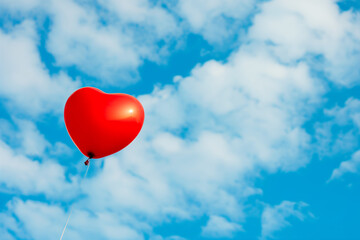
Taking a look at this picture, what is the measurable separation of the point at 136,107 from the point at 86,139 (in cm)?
170

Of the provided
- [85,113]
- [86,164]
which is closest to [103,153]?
[86,164]

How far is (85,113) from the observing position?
10383mm

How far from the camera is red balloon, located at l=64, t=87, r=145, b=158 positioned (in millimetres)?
10281

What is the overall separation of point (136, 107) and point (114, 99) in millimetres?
666

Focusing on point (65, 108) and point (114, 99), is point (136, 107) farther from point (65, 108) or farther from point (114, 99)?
point (65, 108)

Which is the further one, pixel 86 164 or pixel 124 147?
pixel 124 147

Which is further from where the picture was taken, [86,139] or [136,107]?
[136,107]

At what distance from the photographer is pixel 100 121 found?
10.3m

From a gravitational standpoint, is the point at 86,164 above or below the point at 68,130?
below

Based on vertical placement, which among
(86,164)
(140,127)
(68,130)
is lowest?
(86,164)

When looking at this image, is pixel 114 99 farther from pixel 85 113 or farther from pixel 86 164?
pixel 86 164

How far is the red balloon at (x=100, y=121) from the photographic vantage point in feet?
33.7

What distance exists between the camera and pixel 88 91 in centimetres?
1085

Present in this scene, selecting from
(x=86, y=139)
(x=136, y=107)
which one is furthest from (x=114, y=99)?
(x=86, y=139)
